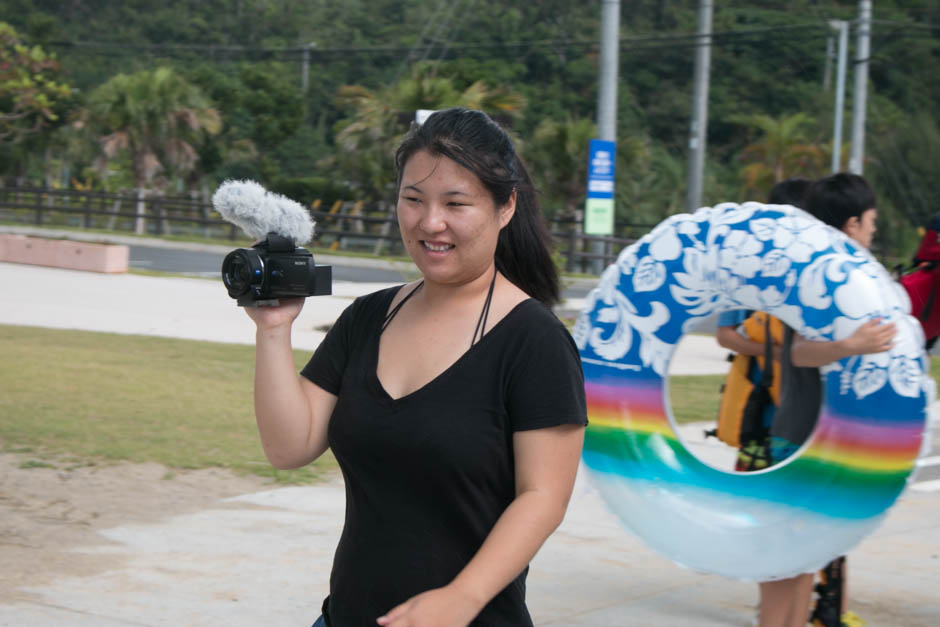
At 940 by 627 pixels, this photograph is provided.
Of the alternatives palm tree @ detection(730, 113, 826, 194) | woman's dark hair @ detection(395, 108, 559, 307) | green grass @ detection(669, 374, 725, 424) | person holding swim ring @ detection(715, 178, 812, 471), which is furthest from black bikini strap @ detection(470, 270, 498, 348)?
palm tree @ detection(730, 113, 826, 194)

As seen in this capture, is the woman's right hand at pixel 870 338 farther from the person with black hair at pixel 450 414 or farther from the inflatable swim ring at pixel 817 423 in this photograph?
the person with black hair at pixel 450 414

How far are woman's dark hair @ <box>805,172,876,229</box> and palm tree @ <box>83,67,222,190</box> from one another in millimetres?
30661

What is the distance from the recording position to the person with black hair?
208 cm

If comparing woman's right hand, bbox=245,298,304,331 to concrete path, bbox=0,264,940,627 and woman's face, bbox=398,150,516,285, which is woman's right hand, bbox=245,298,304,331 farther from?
concrete path, bbox=0,264,940,627

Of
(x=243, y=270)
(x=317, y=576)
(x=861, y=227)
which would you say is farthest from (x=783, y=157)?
(x=243, y=270)

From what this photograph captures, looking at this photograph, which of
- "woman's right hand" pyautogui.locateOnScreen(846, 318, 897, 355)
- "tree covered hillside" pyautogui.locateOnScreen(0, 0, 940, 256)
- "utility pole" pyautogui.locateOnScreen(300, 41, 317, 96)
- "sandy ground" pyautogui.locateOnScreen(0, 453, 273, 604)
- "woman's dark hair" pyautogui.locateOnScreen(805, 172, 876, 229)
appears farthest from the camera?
"utility pole" pyautogui.locateOnScreen(300, 41, 317, 96)

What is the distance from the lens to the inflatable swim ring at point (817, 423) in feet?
13.6

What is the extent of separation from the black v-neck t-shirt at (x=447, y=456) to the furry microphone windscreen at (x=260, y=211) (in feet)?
0.97

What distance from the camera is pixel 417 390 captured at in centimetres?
214

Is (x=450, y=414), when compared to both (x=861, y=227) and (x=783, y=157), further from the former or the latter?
(x=783, y=157)

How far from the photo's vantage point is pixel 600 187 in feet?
59.8

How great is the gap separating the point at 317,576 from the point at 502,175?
3.21m

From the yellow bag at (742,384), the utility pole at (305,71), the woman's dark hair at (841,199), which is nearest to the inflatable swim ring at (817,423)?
the yellow bag at (742,384)

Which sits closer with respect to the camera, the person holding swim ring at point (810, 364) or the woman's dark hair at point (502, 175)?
the woman's dark hair at point (502, 175)
